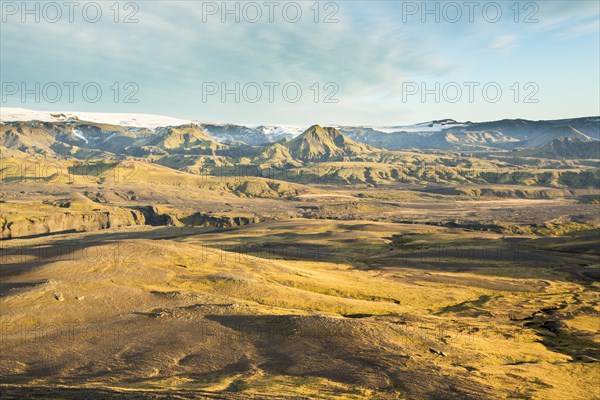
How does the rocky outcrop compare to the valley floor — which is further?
the rocky outcrop

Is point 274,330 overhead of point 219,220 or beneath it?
beneath

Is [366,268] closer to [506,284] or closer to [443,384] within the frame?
[506,284]

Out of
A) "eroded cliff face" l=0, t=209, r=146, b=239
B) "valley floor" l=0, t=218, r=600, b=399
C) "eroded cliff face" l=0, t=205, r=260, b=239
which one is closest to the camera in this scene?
"valley floor" l=0, t=218, r=600, b=399

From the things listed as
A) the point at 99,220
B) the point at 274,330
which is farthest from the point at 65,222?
the point at 274,330

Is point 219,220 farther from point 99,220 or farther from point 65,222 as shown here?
point 65,222

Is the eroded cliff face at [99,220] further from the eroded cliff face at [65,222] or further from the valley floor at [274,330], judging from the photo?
the valley floor at [274,330]

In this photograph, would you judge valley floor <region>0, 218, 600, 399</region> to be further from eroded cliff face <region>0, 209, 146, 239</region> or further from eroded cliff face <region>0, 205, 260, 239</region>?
eroded cliff face <region>0, 205, 260, 239</region>

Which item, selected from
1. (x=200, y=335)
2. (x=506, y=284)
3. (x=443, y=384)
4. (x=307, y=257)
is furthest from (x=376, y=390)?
(x=307, y=257)

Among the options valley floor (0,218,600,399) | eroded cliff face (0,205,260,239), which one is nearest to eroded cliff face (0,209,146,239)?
eroded cliff face (0,205,260,239)
